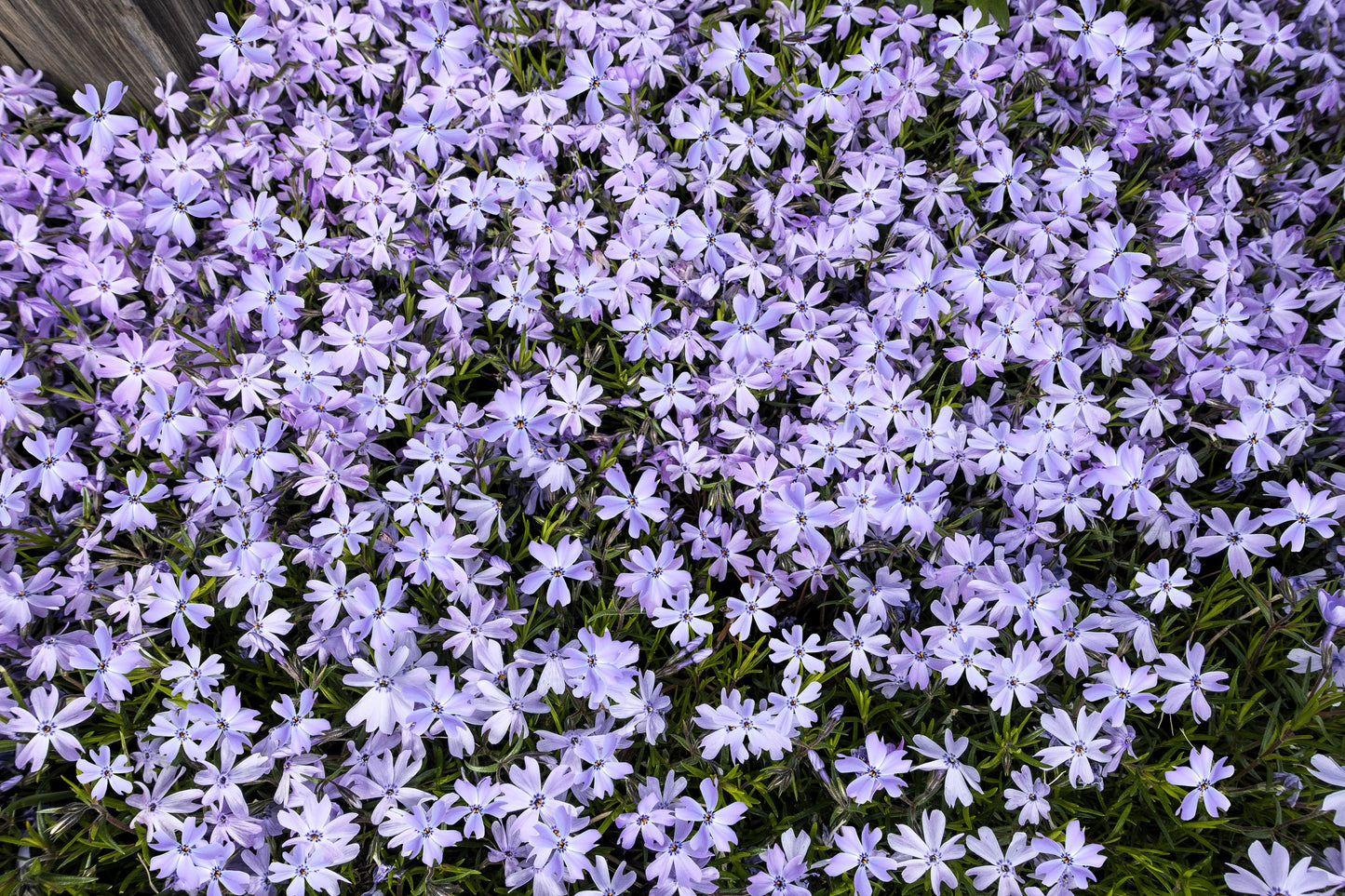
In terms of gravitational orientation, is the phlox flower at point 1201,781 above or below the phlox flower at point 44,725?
below

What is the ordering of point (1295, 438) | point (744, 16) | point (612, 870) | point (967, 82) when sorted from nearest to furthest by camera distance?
1. point (612, 870)
2. point (1295, 438)
3. point (967, 82)
4. point (744, 16)

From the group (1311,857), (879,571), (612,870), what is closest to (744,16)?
(879,571)

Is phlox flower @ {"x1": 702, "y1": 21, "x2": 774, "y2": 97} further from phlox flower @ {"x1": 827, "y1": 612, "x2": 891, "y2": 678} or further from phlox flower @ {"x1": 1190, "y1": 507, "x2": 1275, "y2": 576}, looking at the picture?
phlox flower @ {"x1": 1190, "y1": 507, "x2": 1275, "y2": 576}

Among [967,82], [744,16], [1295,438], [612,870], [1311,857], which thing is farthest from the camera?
[744,16]

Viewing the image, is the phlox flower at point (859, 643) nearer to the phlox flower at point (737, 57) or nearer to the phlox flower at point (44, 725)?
the phlox flower at point (737, 57)

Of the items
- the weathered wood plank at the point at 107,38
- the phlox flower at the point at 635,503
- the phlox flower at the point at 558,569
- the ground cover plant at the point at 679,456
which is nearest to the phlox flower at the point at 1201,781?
the ground cover plant at the point at 679,456

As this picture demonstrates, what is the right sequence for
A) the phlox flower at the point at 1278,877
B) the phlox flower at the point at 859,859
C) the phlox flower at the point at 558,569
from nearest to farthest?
the phlox flower at the point at 1278,877 < the phlox flower at the point at 859,859 < the phlox flower at the point at 558,569

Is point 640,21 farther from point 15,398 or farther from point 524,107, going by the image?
point 15,398

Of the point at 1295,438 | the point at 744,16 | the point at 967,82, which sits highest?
the point at 744,16
